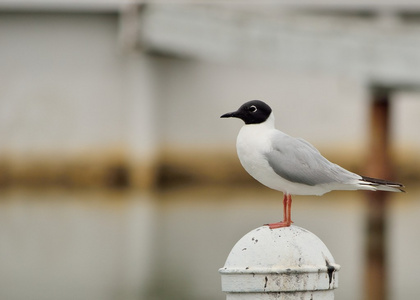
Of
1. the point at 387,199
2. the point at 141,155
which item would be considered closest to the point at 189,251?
the point at 387,199

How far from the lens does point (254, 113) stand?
571cm

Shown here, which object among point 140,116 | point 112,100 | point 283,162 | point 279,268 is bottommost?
point 279,268

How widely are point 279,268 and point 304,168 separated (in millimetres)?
723

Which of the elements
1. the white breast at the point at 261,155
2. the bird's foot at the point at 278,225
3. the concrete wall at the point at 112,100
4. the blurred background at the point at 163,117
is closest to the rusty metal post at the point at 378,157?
the blurred background at the point at 163,117

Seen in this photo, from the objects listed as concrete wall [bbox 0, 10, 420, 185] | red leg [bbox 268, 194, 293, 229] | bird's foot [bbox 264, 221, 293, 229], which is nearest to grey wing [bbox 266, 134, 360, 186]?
red leg [bbox 268, 194, 293, 229]

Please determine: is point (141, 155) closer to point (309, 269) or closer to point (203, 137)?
point (203, 137)

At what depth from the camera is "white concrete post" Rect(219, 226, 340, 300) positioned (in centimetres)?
509

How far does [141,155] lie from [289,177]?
2201 cm

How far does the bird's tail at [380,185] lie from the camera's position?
544cm

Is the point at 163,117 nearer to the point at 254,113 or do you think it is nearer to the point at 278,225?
the point at 254,113

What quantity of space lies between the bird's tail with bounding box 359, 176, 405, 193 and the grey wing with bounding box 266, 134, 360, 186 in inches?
1.9

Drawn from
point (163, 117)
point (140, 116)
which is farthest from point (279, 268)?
point (163, 117)

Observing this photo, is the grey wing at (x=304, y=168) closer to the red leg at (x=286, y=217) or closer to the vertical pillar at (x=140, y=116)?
the red leg at (x=286, y=217)

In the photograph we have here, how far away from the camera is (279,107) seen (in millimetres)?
28859
